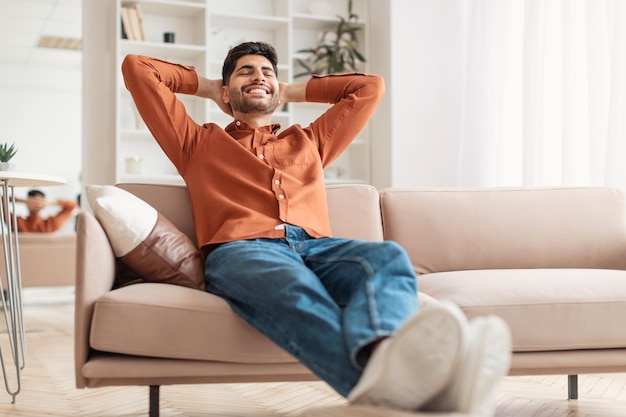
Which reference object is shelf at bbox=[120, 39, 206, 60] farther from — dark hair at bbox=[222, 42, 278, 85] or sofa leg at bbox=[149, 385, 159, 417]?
sofa leg at bbox=[149, 385, 159, 417]

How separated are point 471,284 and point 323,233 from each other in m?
0.45

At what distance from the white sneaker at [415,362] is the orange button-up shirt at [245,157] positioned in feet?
2.64

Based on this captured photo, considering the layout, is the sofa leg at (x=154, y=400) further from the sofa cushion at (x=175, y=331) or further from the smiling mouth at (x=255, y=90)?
the smiling mouth at (x=255, y=90)

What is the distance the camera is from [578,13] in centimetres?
368

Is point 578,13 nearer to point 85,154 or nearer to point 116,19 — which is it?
point 116,19

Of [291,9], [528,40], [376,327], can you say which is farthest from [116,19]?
[376,327]

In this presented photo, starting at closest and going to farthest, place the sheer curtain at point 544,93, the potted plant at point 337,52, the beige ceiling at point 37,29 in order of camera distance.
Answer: the sheer curtain at point 544,93, the potted plant at point 337,52, the beige ceiling at point 37,29

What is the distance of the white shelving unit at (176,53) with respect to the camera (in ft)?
14.8

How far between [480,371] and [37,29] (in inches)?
311

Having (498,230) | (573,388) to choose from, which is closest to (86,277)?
(498,230)

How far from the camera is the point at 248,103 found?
2.37 metres

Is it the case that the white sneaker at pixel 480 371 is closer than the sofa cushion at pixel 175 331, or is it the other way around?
the white sneaker at pixel 480 371

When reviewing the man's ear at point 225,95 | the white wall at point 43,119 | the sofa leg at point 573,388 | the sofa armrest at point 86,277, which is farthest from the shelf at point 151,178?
the white wall at point 43,119

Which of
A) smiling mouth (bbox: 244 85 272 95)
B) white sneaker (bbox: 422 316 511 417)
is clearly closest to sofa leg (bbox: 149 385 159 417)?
white sneaker (bbox: 422 316 511 417)
